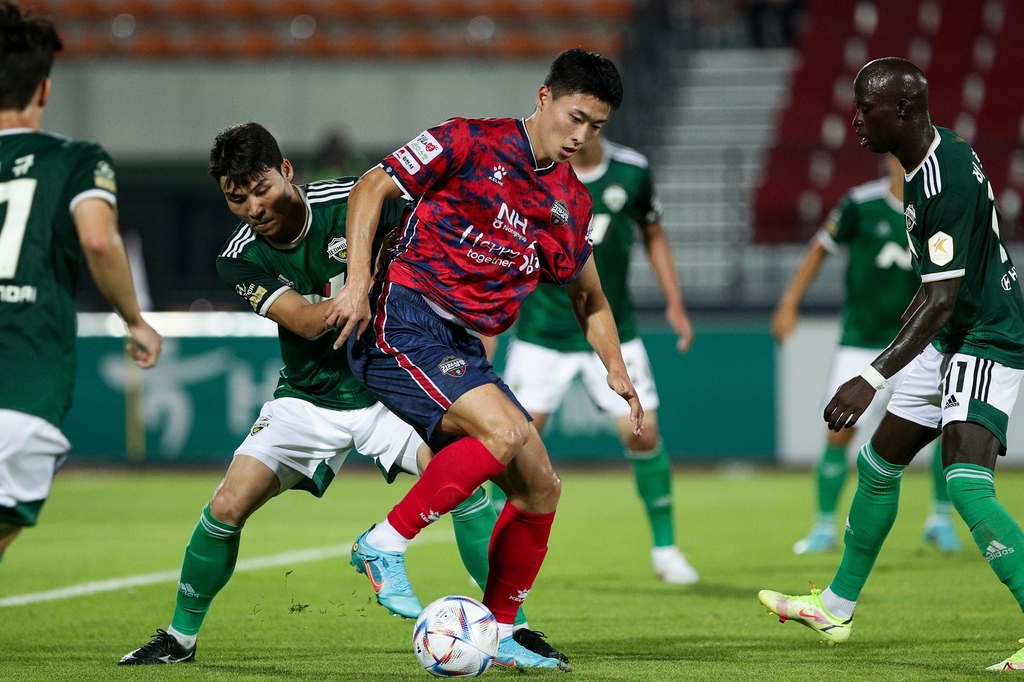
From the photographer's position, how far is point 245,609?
20.2 ft

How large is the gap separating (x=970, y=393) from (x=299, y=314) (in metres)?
2.37

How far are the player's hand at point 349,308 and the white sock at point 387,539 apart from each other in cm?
60

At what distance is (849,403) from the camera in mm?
4473

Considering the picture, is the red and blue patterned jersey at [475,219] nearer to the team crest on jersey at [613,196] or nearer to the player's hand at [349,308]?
the player's hand at [349,308]

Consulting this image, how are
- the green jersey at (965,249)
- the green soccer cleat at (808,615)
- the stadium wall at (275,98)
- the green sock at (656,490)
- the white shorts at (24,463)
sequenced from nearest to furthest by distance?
1. the white shorts at (24,463)
2. the green jersey at (965,249)
3. the green soccer cleat at (808,615)
4. the green sock at (656,490)
5. the stadium wall at (275,98)

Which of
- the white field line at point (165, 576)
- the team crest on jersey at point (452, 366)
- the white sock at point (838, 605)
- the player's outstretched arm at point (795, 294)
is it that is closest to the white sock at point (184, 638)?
the team crest on jersey at point (452, 366)

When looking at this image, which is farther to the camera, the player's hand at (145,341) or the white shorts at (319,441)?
the white shorts at (319,441)

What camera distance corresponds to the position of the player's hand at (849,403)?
4.46 m

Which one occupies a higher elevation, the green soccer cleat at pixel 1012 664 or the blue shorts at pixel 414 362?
the blue shorts at pixel 414 362

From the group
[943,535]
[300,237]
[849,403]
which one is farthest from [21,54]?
[943,535]

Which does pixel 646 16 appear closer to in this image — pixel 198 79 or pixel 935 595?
pixel 198 79

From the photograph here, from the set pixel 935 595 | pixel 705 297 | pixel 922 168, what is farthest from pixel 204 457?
pixel 922 168

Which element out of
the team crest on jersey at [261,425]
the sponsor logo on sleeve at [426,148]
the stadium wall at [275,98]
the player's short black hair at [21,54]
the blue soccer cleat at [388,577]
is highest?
the player's short black hair at [21,54]

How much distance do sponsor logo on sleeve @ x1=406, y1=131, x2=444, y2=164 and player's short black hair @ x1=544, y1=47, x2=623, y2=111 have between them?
1.42ft
